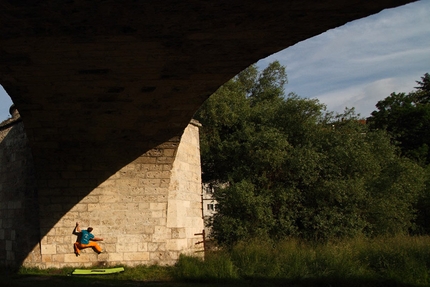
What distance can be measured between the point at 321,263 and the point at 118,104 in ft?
15.8

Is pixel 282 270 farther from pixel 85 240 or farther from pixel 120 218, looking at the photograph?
pixel 85 240

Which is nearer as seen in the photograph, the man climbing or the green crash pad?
the green crash pad

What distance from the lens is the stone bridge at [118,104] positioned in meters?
3.95

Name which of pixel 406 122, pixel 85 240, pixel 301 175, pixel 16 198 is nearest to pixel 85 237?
pixel 85 240

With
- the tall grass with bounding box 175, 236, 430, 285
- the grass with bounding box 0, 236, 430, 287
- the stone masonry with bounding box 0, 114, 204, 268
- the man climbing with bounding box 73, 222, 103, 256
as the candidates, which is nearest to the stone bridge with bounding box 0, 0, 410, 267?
the stone masonry with bounding box 0, 114, 204, 268

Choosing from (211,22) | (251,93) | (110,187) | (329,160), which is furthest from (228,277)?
(251,93)

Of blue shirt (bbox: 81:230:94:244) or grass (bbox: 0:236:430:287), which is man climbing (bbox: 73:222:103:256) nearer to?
blue shirt (bbox: 81:230:94:244)

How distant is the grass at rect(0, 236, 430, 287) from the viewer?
7852 millimetres

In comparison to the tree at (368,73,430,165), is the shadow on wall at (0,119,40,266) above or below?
below

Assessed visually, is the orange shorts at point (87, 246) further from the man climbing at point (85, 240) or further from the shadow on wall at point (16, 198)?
the shadow on wall at point (16, 198)

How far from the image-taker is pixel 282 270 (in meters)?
8.50

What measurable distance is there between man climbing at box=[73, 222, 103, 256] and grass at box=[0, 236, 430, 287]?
0.43m

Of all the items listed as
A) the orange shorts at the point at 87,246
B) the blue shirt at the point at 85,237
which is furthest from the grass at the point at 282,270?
the blue shirt at the point at 85,237

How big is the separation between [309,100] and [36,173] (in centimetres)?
942
